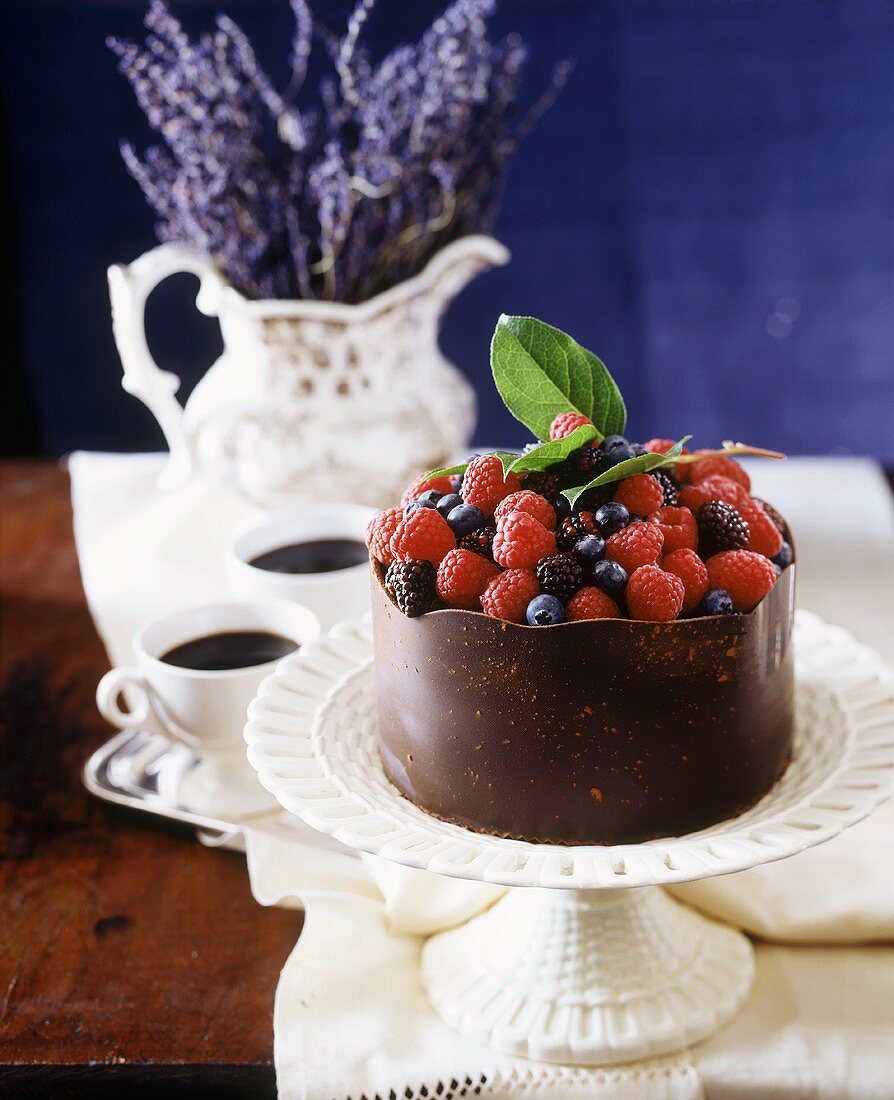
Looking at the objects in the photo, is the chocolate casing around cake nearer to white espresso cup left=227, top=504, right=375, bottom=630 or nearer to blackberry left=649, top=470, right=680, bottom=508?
blackberry left=649, top=470, right=680, bottom=508

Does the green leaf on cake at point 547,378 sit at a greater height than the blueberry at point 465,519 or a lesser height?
greater

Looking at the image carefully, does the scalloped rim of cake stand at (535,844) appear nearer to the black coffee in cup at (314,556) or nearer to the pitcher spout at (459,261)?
the black coffee in cup at (314,556)

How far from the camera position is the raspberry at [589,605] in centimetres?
84

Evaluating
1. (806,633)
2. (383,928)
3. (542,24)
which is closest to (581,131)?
(542,24)

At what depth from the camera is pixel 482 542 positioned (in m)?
0.88

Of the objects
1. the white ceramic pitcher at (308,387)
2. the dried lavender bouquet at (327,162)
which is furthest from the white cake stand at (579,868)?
the dried lavender bouquet at (327,162)

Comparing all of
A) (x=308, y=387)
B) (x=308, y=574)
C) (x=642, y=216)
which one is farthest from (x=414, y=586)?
(x=642, y=216)

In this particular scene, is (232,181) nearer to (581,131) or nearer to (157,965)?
(157,965)

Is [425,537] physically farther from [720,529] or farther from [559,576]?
[720,529]

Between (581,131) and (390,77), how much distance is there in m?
1.58

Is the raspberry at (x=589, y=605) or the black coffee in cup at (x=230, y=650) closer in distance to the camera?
the raspberry at (x=589, y=605)

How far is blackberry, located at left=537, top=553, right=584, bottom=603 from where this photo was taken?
84 cm

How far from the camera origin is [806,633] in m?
1.16

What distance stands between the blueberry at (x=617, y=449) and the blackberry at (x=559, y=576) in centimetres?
10
